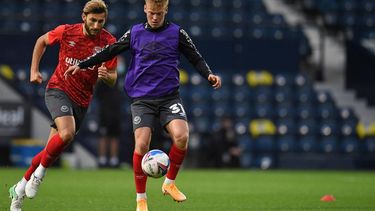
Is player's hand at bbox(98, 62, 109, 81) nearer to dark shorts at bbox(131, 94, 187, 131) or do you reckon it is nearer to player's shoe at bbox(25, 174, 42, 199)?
dark shorts at bbox(131, 94, 187, 131)

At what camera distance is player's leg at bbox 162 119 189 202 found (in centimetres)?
845

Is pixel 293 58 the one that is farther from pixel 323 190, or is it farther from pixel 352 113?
pixel 323 190

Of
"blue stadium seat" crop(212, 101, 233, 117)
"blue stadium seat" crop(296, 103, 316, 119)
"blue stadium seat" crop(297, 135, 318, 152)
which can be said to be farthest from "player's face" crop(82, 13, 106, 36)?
"blue stadium seat" crop(296, 103, 316, 119)

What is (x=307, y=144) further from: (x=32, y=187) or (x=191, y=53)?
(x=32, y=187)

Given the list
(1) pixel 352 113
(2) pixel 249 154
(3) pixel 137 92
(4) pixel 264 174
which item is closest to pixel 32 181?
(3) pixel 137 92

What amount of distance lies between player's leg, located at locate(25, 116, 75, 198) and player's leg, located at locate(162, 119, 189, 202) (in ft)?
3.28

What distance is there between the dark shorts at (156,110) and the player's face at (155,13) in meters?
0.74

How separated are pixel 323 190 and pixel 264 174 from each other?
5115 millimetres

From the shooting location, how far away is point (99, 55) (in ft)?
28.3

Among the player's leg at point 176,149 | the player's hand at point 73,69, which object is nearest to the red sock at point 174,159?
the player's leg at point 176,149

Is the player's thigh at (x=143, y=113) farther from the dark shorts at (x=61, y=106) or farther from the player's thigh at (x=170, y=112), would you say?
the dark shorts at (x=61, y=106)

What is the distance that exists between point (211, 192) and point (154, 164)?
4.21 m

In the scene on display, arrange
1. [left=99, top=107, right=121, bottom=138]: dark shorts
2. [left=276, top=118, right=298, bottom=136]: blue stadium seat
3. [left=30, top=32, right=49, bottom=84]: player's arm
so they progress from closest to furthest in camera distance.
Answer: [left=30, top=32, right=49, bottom=84]: player's arm, [left=99, top=107, right=121, bottom=138]: dark shorts, [left=276, top=118, right=298, bottom=136]: blue stadium seat

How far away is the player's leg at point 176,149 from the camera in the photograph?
845 cm
